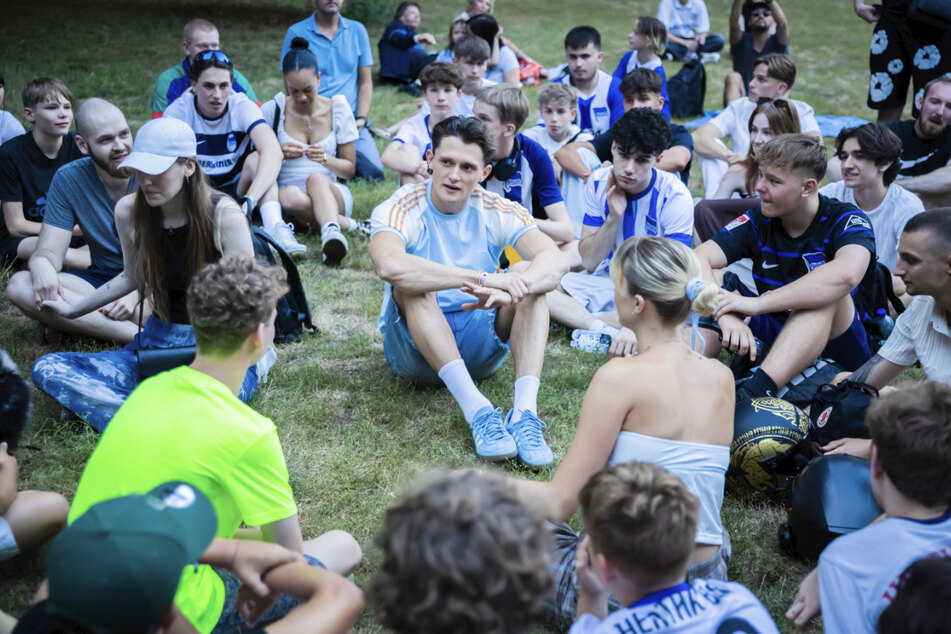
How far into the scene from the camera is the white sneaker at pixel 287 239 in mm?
5734

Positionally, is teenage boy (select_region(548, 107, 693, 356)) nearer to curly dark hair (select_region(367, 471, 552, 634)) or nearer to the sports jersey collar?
the sports jersey collar

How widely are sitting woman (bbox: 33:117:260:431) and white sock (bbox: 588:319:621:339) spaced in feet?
7.03

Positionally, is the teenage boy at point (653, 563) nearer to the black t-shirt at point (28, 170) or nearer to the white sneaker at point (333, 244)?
the white sneaker at point (333, 244)

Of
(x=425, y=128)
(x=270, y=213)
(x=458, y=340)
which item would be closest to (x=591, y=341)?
(x=458, y=340)

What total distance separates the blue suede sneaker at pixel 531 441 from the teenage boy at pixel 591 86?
3.80 m

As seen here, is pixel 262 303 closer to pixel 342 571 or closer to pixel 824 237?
pixel 342 571

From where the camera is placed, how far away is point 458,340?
4.11m

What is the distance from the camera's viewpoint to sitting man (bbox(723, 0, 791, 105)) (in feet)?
30.7

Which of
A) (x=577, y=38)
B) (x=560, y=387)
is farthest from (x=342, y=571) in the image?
(x=577, y=38)

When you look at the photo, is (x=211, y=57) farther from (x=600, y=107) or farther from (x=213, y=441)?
(x=213, y=441)

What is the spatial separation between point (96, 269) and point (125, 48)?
27.2 ft

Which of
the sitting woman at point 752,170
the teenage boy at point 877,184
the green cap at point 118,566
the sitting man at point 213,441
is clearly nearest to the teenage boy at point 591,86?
the sitting woman at point 752,170

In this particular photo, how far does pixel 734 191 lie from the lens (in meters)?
6.38

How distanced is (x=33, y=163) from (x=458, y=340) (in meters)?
3.27
